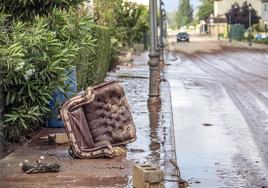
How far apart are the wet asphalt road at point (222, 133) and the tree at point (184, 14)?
165m

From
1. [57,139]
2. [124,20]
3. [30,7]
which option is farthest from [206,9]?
[30,7]

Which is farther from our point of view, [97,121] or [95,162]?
[97,121]

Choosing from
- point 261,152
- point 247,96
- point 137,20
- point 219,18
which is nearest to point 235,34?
point 219,18

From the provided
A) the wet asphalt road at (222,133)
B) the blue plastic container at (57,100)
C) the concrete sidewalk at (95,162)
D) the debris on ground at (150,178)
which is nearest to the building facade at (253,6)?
the wet asphalt road at (222,133)

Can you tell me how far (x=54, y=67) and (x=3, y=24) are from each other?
108cm

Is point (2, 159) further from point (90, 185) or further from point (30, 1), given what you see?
point (30, 1)

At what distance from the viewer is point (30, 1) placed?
278 inches

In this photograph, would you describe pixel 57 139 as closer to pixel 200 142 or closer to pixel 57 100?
pixel 57 100

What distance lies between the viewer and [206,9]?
14988 centimetres

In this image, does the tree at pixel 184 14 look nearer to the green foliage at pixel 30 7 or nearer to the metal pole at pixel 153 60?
the metal pole at pixel 153 60

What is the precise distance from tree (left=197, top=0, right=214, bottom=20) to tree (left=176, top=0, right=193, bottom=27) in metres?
29.3

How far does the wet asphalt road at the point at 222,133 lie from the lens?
892 centimetres

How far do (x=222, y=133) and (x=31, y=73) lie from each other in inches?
180

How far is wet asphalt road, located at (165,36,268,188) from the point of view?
892 cm
